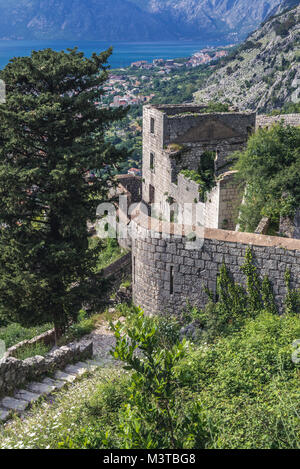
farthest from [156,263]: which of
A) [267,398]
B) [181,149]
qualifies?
[181,149]

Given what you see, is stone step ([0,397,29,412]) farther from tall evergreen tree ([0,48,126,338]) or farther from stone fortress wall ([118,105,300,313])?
stone fortress wall ([118,105,300,313])

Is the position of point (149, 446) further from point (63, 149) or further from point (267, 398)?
point (63, 149)

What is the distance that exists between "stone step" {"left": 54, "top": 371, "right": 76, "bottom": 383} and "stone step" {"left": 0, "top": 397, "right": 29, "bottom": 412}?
102 centimetres

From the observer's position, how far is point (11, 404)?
332 inches

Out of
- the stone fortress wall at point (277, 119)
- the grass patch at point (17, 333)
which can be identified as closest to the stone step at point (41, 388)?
the grass patch at point (17, 333)

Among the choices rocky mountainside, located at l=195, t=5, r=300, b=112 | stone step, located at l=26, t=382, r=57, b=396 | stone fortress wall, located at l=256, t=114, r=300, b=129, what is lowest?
stone step, located at l=26, t=382, r=57, b=396

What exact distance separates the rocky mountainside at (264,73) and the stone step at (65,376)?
59859 mm

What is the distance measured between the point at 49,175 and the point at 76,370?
4584 mm

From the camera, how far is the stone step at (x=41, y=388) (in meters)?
8.71

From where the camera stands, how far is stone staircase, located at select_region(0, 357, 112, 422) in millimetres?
8242

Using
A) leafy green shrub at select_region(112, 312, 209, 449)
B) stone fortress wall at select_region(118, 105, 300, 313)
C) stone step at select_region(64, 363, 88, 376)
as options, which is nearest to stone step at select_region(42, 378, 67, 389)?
stone step at select_region(64, 363, 88, 376)

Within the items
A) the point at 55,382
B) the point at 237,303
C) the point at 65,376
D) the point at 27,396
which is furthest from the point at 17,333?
the point at 237,303

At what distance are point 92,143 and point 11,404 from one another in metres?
6.52
